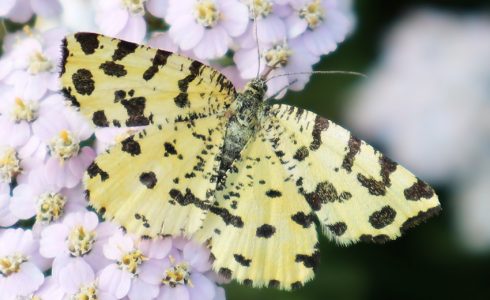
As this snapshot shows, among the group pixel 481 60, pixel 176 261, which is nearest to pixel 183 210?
pixel 176 261

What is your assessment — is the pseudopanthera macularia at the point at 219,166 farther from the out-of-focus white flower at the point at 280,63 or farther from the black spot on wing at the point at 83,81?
the out-of-focus white flower at the point at 280,63

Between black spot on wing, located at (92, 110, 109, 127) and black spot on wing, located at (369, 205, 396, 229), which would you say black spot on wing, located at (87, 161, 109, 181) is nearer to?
black spot on wing, located at (92, 110, 109, 127)

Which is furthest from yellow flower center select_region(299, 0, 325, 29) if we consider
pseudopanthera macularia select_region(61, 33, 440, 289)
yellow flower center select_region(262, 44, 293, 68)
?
pseudopanthera macularia select_region(61, 33, 440, 289)

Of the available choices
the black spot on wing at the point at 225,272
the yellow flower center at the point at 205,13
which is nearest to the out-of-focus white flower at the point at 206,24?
the yellow flower center at the point at 205,13

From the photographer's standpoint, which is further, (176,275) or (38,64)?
(38,64)

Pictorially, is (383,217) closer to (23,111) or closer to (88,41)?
(88,41)

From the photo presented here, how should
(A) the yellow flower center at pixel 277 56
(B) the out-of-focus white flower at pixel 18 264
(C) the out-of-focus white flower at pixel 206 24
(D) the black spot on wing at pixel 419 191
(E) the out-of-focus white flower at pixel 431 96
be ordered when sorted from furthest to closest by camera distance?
(E) the out-of-focus white flower at pixel 431 96
(A) the yellow flower center at pixel 277 56
(C) the out-of-focus white flower at pixel 206 24
(B) the out-of-focus white flower at pixel 18 264
(D) the black spot on wing at pixel 419 191

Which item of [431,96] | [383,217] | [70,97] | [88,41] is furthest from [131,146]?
[431,96]
